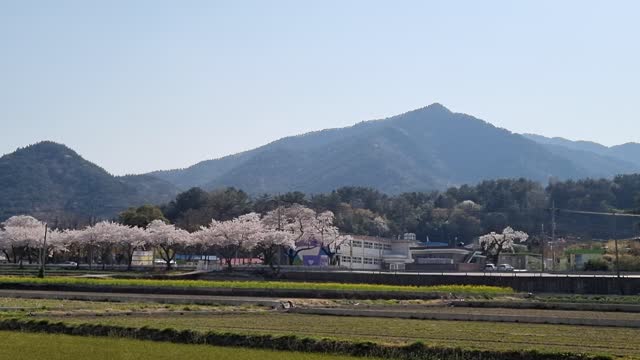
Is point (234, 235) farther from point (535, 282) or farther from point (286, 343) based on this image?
point (286, 343)

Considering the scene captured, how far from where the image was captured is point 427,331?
2256cm

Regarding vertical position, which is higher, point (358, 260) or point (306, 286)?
point (358, 260)

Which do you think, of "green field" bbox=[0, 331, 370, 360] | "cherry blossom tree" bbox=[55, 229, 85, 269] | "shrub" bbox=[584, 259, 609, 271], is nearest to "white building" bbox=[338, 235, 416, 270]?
"shrub" bbox=[584, 259, 609, 271]

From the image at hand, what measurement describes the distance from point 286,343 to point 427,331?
4.71m

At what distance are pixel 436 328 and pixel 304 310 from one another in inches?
375

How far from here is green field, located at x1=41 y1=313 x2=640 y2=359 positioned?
737 inches

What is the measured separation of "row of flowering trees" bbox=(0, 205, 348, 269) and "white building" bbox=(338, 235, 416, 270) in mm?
5637

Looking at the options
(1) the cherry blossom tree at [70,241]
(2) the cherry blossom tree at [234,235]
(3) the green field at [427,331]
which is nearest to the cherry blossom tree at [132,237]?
(1) the cherry blossom tree at [70,241]

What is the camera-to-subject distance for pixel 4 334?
74.9 feet

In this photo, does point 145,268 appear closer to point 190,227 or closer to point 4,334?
point 190,227

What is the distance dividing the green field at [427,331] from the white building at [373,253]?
226ft

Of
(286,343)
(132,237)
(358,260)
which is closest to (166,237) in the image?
(132,237)

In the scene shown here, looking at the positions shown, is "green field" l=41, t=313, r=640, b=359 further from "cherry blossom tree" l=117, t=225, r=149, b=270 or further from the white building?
the white building

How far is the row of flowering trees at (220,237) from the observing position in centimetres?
8562
